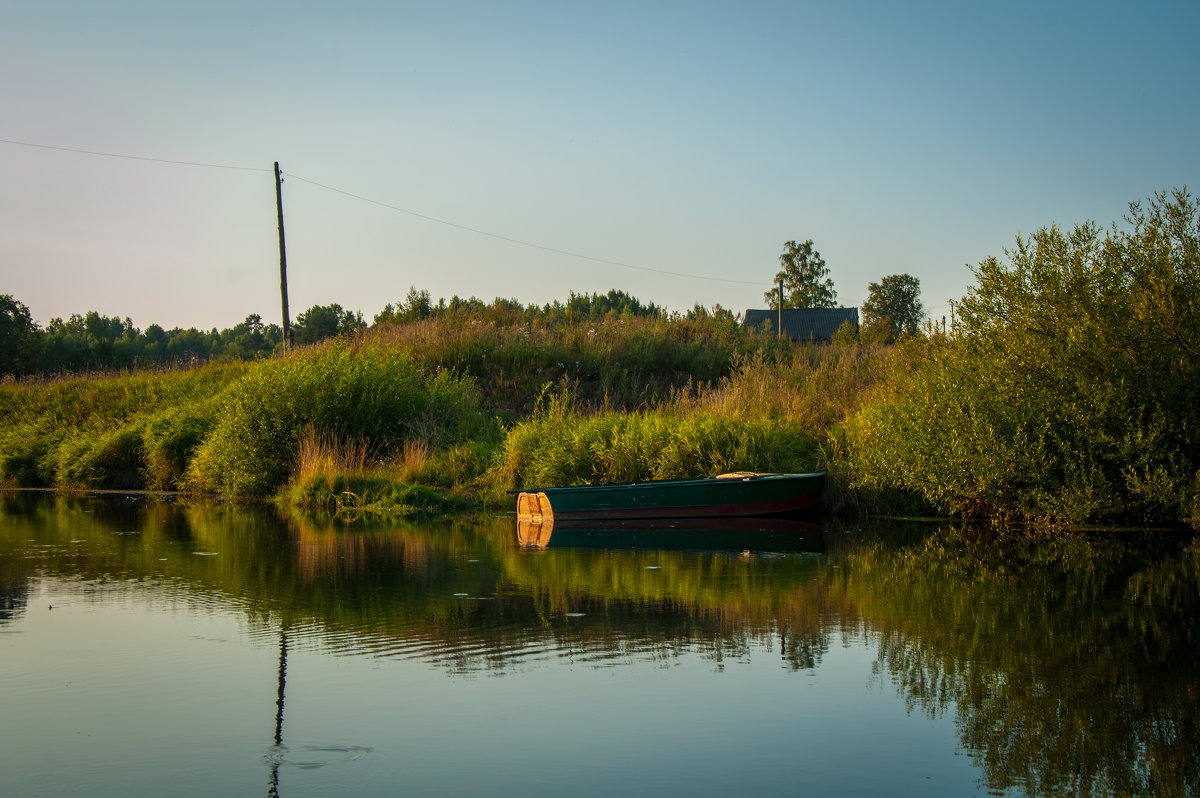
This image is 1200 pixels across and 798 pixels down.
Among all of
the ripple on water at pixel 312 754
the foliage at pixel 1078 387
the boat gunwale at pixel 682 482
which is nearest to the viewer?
the ripple on water at pixel 312 754

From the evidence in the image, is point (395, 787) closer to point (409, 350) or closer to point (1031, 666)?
point (1031, 666)

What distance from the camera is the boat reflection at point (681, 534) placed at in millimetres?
14391

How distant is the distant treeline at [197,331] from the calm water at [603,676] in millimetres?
22922

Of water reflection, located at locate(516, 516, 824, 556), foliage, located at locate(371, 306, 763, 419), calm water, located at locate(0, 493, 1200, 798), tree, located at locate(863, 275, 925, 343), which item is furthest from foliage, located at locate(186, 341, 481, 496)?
tree, located at locate(863, 275, 925, 343)

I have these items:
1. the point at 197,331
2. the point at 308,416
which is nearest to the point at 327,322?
the point at 197,331

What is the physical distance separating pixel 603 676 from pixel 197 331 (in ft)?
389

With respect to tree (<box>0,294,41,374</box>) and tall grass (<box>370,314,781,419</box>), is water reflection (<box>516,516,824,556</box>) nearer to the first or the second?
tall grass (<box>370,314,781,419</box>)

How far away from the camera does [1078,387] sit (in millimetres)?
14539

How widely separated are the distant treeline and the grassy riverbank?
2.41 ft

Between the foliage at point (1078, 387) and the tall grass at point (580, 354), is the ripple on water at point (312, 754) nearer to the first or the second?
the foliage at point (1078, 387)

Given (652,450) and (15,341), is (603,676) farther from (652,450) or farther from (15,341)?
(15,341)

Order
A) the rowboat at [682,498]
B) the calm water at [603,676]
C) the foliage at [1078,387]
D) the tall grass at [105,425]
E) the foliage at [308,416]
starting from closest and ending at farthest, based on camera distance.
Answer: the calm water at [603,676] < the foliage at [1078,387] < the rowboat at [682,498] < the foliage at [308,416] < the tall grass at [105,425]

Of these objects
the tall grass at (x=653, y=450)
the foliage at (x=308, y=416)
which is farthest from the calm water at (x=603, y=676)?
the foliage at (x=308, y=416)

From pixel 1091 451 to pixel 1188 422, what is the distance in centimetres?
130
